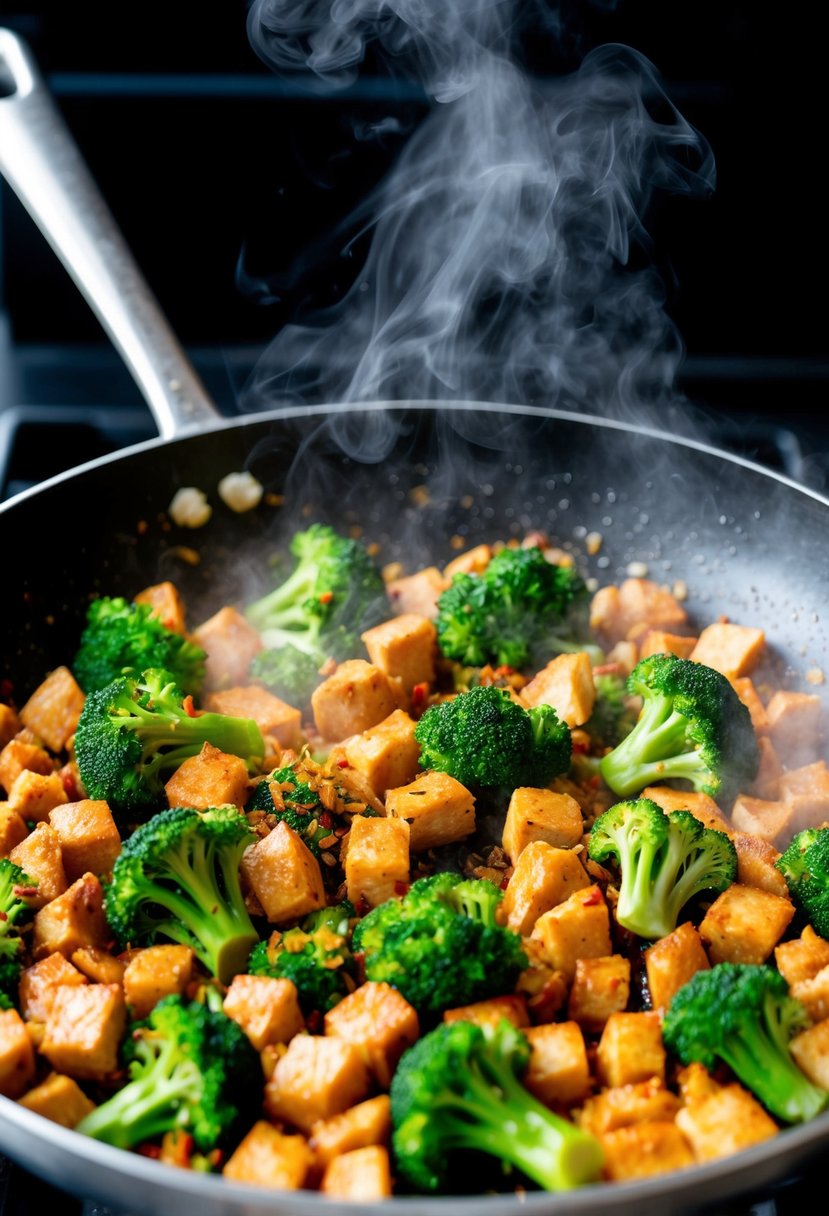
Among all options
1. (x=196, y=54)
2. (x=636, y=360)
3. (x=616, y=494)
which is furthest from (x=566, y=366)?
(x=196, y=54)

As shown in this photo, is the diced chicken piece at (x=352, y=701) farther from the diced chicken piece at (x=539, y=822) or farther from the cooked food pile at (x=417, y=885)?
the diced chicken piece at (x=539, y=822)

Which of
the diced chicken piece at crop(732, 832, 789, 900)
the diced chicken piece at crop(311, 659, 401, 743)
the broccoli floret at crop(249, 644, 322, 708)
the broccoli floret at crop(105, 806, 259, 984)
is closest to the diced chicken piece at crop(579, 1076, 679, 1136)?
the diced chicken piece at crop(732, 832, 789, 900)

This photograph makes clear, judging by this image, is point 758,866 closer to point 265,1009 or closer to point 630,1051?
point 630,1051

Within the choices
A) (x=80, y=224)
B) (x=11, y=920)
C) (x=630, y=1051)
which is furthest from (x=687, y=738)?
(x=80, y=224)

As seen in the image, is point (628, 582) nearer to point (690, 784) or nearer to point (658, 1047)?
point (690, 784)

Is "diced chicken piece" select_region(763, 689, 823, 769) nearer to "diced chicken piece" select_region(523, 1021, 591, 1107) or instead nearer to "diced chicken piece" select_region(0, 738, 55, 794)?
"diced chicken piece" select_region(523, 1021, 591, 1107)
